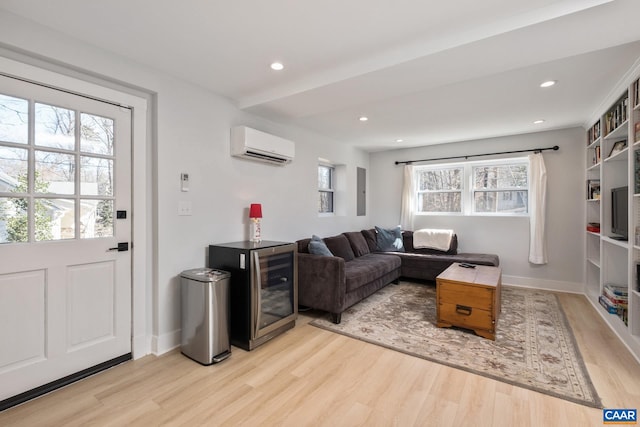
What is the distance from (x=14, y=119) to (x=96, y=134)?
437 mm

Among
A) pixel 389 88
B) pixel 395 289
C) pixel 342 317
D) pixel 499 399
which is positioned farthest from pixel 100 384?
pixel 395 289

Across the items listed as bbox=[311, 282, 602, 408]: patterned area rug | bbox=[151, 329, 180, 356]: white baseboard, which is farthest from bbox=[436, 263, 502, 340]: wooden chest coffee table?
bbox=[151, 329, 180, 356]: white baseboard

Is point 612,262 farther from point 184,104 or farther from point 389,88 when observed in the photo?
point 184,104

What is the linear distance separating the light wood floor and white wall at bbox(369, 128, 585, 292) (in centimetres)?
204

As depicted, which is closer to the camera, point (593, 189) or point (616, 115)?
point (616, 115)

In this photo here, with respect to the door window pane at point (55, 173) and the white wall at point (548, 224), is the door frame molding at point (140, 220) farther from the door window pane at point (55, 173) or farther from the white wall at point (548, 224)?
the white wall at point (548, 224)

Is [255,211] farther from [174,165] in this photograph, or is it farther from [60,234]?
[60,234]

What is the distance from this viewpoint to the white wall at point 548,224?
166 inches

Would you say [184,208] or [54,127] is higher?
[54,127]

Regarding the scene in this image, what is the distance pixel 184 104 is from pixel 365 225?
398 centimetres

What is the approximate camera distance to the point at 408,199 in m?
5.42

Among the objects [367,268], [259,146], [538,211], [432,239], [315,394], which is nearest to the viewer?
[315,394]

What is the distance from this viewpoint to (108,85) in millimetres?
2258

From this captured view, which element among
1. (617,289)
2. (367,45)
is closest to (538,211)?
(617,289)
